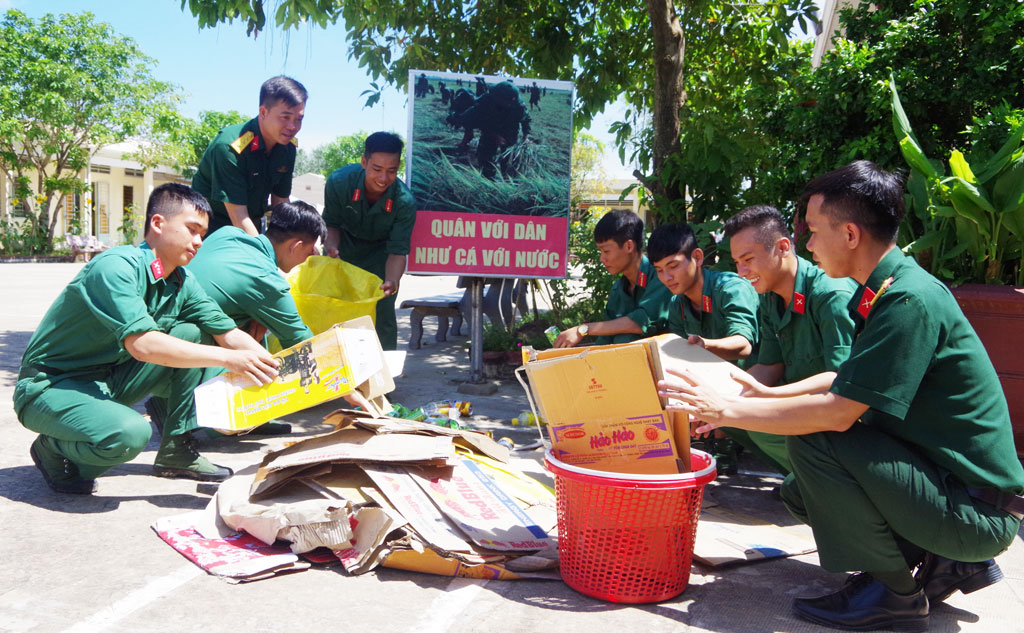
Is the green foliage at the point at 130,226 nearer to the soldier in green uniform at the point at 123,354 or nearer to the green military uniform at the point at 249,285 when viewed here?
the green military uniform at the point at 249,285

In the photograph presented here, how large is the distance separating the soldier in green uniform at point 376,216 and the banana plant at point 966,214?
3084 mm

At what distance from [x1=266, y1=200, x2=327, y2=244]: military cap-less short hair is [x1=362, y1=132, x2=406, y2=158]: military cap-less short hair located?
108 centimetres

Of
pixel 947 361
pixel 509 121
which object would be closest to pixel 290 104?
pixel 509 121

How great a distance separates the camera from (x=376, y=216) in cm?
535

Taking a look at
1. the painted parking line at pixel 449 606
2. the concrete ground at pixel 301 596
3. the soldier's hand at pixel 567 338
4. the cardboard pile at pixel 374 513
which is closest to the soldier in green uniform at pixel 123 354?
the concrete ground at pixel 301 596

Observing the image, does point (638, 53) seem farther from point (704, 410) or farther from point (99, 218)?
point (99, 218)

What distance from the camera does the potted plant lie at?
13.5ft

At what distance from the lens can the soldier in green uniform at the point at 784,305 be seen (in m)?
2.96

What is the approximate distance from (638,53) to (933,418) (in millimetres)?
6436

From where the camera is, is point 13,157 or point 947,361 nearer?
point 947,361

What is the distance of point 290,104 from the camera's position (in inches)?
188

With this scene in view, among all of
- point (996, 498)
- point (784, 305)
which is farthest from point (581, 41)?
point (996, 498)

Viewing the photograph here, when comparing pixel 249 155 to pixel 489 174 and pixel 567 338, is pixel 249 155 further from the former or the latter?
pixel 567 338

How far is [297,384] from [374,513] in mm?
665
